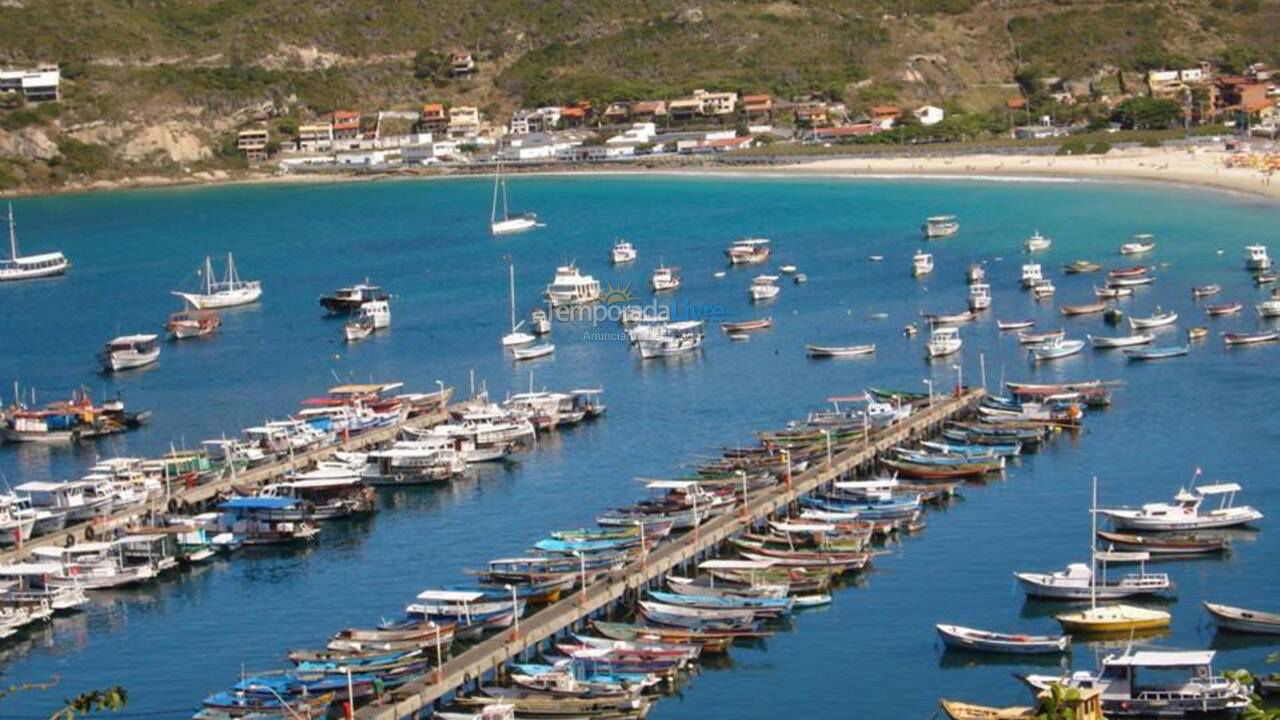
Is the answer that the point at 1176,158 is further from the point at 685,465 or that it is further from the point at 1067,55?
the point at 685,465

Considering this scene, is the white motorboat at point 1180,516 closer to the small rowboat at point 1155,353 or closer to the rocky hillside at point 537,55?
the small rowboat at point 1155,353

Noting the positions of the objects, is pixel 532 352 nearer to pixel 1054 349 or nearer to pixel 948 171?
pixel 1054 349

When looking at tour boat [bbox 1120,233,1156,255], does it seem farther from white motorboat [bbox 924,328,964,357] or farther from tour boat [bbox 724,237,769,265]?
white motorboat [bbox 924,328,964,357]

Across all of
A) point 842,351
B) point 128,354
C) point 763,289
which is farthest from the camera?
point 763,289

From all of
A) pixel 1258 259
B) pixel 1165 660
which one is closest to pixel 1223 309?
pixel 1258 259

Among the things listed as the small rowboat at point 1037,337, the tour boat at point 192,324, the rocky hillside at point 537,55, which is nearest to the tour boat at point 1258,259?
the small rowboat at point 1037,337
